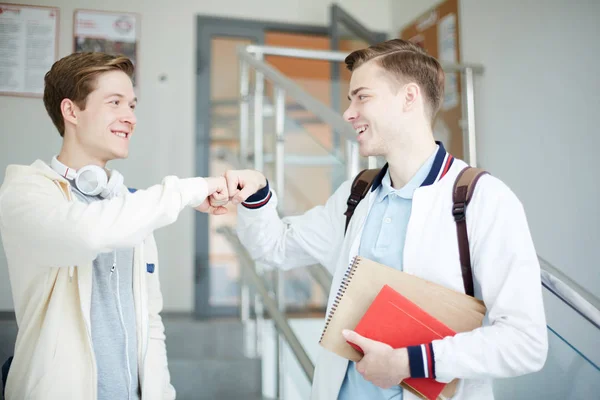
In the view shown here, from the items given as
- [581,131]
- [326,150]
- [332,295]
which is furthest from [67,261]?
[581,131]

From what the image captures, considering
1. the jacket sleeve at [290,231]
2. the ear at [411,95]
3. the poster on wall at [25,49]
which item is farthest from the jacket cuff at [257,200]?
the poster on wall at [25,49]

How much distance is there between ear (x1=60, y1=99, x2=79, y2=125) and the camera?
131cm

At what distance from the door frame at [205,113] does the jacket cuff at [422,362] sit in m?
2.45

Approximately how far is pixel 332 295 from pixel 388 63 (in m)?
0.57

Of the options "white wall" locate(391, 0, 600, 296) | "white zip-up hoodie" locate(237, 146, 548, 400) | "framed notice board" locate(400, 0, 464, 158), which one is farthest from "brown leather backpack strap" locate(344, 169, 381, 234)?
"framed notice board" locate(400, 0, 464, 158)

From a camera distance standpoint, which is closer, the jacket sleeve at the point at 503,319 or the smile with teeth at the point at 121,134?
the jacket sleeve at the point at 503,319

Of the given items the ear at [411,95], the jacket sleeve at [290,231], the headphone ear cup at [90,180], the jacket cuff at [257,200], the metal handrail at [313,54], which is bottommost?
the jacket sleeve at [290,231]

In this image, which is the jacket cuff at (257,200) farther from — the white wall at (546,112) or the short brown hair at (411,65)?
the white wall at (546,112)

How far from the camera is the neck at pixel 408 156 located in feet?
4.38

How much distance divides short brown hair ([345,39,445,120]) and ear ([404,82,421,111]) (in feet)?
0.06

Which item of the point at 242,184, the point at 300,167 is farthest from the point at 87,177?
the point at 300,167

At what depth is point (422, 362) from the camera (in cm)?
105

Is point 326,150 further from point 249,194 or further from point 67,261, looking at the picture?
point 67,261

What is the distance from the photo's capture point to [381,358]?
3.53 feet
